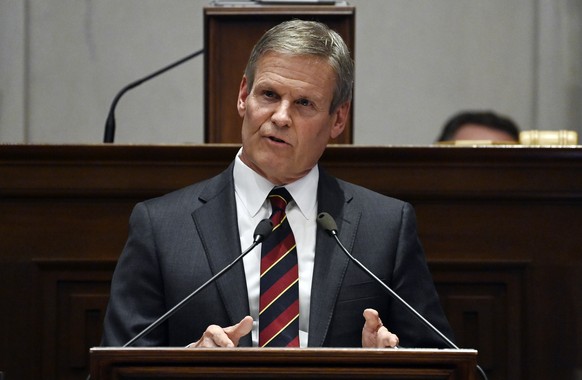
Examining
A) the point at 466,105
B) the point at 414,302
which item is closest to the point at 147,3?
the point at 466,105

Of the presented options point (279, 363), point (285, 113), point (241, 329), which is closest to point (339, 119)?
point (285, 113)

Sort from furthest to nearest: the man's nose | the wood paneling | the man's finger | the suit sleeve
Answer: the wood paneling
the man's nose
the suit sleeve
the man's finger

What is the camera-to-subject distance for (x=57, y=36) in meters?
5.68

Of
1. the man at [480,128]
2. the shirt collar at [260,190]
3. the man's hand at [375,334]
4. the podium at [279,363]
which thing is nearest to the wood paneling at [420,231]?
the shirt collar at [260,190]

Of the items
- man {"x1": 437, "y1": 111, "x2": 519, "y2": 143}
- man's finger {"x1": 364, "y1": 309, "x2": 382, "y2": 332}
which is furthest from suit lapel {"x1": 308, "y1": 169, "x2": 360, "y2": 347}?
man {"x1": 437, "y1": 111, "x2": 519, "y2": 143}

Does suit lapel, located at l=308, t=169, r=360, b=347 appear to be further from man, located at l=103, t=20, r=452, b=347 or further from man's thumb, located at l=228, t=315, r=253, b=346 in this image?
man's thumb, located at l=228, t=315, r=253, b=346

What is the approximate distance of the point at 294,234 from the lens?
2996 millimetres

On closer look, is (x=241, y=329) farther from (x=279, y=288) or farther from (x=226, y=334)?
(x=279, y=288)

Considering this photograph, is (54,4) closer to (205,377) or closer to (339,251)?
(339,251)

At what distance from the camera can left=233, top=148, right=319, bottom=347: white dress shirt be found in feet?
9.52

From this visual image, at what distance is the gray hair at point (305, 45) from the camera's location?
9.87ft

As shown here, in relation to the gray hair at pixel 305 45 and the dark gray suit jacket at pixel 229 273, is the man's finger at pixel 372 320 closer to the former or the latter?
the dark gray suit jacket at pixel 229 273

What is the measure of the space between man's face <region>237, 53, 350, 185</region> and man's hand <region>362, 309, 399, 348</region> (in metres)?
0.52

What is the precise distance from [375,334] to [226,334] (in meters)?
0.36
